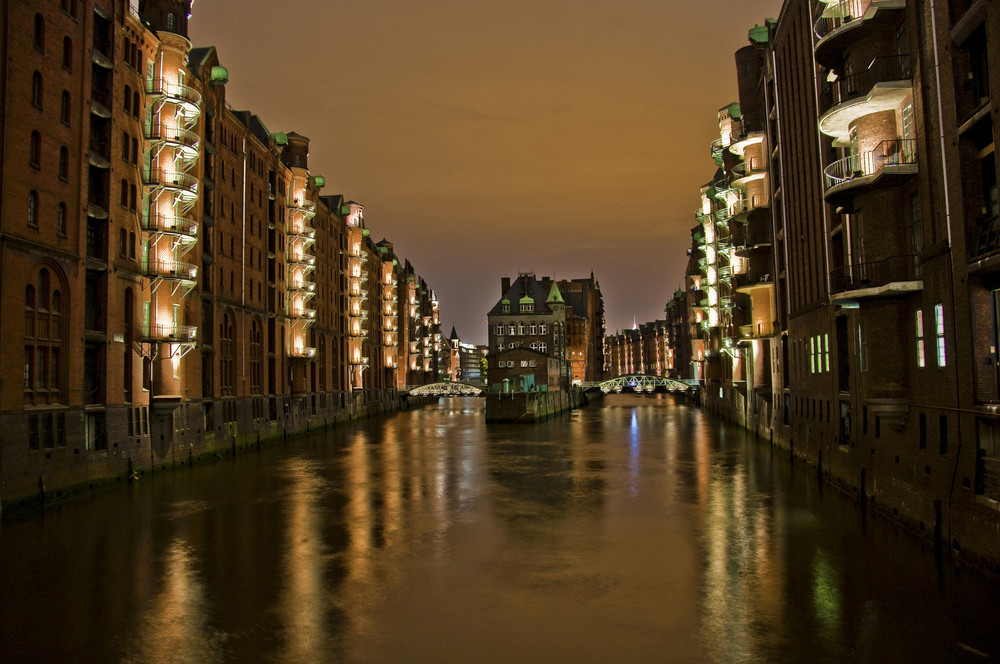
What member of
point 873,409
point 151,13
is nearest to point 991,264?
point 873,409

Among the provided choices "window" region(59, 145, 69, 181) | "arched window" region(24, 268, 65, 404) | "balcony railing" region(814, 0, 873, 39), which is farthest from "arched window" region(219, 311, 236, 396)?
"balcony railing" region(814, 0, 873, 39)

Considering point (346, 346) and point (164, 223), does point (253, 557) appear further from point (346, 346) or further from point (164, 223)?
point (346, 346)

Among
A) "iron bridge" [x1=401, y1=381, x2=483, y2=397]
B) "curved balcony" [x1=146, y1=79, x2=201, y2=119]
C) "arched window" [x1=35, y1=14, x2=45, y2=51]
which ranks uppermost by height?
"curved balcony" [x1=146, y1=79, x2=201, y2=119]

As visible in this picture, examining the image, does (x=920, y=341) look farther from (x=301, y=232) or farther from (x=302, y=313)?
(x=301, y=232)

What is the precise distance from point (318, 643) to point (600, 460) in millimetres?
32443

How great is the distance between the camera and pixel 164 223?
123 ft

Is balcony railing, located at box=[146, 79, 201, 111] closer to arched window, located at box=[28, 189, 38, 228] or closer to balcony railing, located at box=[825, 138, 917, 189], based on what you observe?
arched window, located at box=[28, 189, 38, 228]

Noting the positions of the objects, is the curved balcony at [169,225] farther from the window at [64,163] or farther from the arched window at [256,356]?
the arched window at [256,356]

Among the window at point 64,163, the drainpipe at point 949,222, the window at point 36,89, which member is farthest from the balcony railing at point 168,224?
the drainpipe at point 949,222

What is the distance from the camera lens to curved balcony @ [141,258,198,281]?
36503mm

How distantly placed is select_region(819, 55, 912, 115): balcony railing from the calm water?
12.5 meters

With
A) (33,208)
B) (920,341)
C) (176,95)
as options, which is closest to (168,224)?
(176,95)

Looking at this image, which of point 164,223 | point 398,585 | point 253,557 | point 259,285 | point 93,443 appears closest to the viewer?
point 398,585

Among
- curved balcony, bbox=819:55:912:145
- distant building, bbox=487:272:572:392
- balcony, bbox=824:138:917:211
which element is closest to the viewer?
balcony, bbox=824:138:917:211
